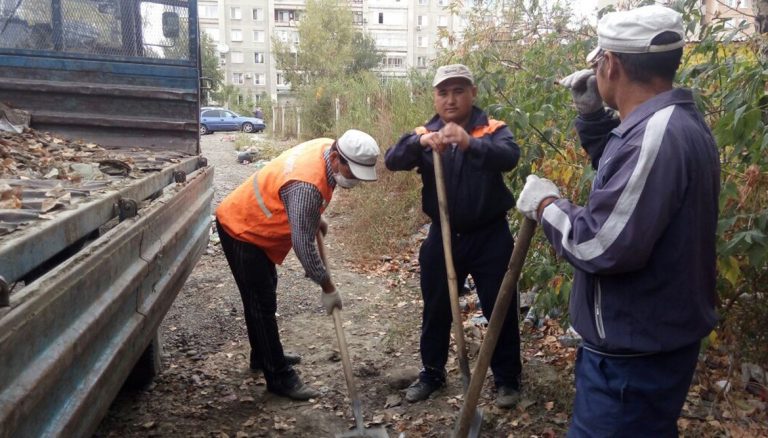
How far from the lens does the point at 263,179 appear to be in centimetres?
324

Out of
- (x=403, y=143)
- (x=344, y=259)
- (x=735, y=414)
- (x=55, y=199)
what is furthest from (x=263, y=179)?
(x=344, y=259)

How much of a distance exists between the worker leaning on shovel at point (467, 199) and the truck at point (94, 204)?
132cm

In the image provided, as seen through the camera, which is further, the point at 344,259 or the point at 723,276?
the point at 344,259

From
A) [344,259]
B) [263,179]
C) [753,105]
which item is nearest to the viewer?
[753,105]

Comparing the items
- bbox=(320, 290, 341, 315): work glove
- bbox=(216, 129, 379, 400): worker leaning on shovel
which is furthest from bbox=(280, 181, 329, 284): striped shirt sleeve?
bbox=(320, 290, 341, 315): work glove

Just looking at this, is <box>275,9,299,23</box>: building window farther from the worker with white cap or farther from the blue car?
the worker with white cap

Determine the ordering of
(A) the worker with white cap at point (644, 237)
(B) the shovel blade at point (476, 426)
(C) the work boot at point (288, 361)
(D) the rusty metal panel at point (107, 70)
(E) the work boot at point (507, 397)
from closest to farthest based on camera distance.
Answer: (A) the worker with white cap at point (644, 237)
(B) the shovel blade at point (476, 426)
(E) the work boot at point (507, 397)
(C) the work boot at point (288, 361)
(D) the rusty metal panel at point (107, 70)

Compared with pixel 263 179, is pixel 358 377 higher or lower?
lower

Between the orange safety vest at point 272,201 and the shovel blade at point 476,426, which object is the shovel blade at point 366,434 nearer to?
the shovel blade at point 476,426

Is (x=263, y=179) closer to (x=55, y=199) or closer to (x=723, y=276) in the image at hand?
(x=55, y=199)

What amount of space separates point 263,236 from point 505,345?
1.42 metres

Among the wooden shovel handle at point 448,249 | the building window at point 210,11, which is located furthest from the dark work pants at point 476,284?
the building window at point 210,11

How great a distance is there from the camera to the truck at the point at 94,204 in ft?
5.03

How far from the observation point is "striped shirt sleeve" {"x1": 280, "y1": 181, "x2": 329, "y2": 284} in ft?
9.75
